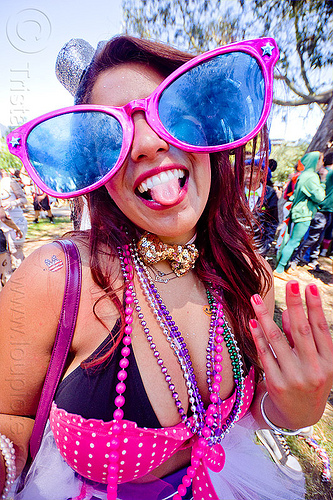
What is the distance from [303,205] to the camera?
5.77 meters

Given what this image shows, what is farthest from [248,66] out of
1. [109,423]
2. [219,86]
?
[109,423]

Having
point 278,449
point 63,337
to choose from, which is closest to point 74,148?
point 63,337

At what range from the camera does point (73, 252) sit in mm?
1027

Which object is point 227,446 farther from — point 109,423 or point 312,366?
point 312,366

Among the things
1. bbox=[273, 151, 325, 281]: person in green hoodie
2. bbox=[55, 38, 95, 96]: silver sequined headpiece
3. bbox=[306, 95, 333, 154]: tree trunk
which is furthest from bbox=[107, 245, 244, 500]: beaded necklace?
bbox=[306, 95, 333, 154]: tree trunk

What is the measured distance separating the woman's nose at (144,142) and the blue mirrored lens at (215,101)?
5 centimetres

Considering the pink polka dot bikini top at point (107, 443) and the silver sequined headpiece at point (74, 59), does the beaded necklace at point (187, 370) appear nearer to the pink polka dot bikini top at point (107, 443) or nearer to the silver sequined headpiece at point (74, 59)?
the pink polka dot bikini top at point (107, 443)

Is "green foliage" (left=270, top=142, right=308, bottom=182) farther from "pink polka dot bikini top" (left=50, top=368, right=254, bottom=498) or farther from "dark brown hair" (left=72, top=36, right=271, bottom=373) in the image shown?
"pink polka dot bikini top" (left=50, top=368, right=254, bottom=498)

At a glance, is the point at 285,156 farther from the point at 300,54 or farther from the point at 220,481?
the point at 220,481

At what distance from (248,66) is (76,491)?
1749 mm

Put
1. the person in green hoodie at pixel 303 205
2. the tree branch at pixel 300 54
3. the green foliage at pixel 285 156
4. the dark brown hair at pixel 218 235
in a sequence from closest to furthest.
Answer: the dark brown hair at pixel 218 235
the person in green hoodie at pixel 303 205
the tree branch at pixel 300 54
the green foliage at pixel 285 156

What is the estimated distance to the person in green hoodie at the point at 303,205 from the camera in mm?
5473

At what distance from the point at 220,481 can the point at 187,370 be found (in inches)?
25.4

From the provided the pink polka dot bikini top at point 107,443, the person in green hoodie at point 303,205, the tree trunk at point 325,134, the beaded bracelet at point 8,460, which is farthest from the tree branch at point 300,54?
the beaded bracelet at point 8,460
